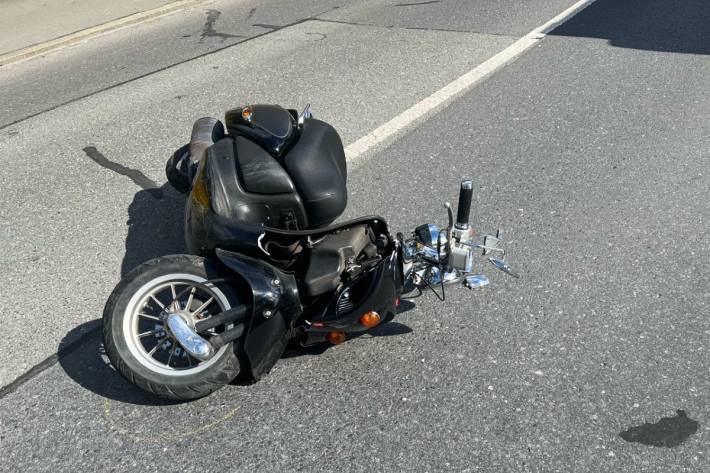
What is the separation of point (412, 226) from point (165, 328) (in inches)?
83.4

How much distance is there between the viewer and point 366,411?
11.1 feet

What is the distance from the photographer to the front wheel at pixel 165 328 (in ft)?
10.6

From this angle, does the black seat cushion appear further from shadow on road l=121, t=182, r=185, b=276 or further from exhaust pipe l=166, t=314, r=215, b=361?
shadow on road l=121, t=182, r=185, b=276

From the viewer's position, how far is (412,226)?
4902 millimetres

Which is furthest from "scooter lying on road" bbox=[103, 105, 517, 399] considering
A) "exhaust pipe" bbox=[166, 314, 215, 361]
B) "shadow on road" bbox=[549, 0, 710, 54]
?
"shadow on road" bbox=[549, 0, 710, 54]

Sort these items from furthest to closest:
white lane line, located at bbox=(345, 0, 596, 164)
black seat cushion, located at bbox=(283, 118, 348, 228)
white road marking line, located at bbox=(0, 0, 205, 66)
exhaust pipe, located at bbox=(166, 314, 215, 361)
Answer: white road marking line, located at bbox=(0, 0, 205, 66) < white lane line, located at bbox=(345, 0, 596, 164) < black seat cushion, located at bbox=(283, 118, 348, 228) < exhaust pipe, located at bbox=(166, 314, 215, 361)

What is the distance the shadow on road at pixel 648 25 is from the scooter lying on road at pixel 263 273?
20.5 feet

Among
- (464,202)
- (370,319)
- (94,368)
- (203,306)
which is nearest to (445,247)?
(464,202)

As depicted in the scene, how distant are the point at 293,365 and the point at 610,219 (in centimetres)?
256

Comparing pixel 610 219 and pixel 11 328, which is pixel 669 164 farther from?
pixel 11 328

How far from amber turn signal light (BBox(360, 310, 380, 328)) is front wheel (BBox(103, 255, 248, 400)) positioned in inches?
22.9

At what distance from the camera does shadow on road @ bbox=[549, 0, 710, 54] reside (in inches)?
344

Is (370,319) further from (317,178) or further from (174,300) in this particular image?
(174,300)

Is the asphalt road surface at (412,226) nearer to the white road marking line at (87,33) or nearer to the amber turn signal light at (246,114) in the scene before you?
the white road marking line at (87,33)
